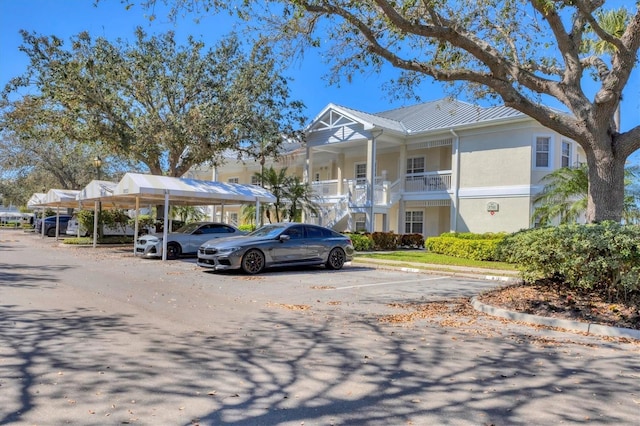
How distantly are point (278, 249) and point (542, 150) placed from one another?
14097 millimetres

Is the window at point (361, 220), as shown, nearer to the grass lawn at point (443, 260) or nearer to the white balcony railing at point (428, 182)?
the white balcony railing at point (428, 182)

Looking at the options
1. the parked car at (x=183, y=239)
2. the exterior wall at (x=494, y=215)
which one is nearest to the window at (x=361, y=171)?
the exterior wall at (x=494, y=215)

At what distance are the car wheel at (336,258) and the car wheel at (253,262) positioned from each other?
243cm

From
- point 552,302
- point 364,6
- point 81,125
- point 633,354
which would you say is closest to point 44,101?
point 81,125

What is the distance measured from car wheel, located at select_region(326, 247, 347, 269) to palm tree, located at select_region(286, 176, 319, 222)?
9015mm

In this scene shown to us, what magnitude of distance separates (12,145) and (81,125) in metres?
23.7

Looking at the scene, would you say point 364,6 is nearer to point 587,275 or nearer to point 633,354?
point 587,275

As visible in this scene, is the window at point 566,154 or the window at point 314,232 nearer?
the window at point 314,232

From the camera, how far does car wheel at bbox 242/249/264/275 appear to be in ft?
42.7

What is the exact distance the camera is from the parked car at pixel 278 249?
42.5 ft

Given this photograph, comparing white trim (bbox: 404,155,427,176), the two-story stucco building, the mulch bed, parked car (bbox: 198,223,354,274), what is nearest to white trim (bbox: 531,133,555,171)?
the two-story stucco building

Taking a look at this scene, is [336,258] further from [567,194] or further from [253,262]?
[567,194]

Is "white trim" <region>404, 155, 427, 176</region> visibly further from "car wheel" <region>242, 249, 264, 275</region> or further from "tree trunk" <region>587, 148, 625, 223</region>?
"tree trunk" <region>587, 148, 625, 223</region>

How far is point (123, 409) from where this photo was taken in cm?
382
